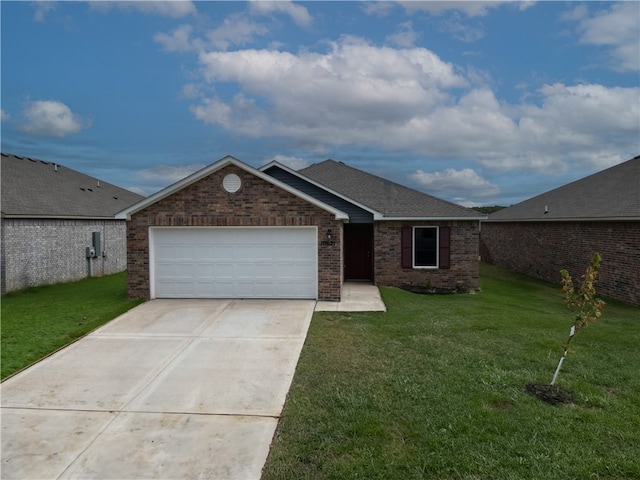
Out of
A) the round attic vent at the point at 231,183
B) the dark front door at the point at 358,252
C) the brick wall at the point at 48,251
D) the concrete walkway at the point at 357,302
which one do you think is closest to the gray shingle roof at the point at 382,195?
the dark front door at the point at 358,252

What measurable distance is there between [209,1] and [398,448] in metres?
11.5

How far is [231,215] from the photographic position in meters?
12.0

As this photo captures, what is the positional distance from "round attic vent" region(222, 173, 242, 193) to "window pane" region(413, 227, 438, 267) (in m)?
6.53

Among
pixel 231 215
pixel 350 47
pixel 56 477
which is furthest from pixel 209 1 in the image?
pixel 56 477

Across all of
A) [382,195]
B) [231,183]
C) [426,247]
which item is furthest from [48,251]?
[426,247]

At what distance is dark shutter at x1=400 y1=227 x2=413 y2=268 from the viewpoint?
15117 millimetres

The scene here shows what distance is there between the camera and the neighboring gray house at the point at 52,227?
14.3 meters

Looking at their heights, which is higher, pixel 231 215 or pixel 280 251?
pixel 231 215

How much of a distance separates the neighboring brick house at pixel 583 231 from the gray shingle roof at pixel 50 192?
19.0m

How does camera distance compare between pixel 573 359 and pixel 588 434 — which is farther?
pixel 573 359

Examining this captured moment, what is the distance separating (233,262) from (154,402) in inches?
262

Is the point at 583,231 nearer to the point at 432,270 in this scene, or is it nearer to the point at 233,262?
the point at 432,270

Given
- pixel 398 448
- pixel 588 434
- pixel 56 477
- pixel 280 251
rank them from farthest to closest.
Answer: pixel 280 251 → pixel 588 434 → pixel 398 448 → pixel 56 477

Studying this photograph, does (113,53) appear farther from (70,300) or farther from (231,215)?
(70,300)
